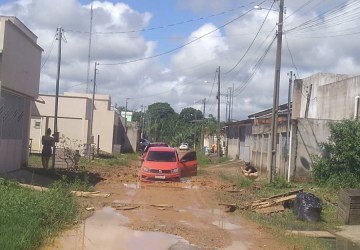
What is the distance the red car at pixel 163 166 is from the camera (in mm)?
22828

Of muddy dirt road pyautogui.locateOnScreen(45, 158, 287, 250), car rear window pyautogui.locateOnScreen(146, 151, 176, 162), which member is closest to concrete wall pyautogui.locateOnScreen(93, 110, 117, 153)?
car rear window pyautogui.locateOnScreen(146, 151, 176, 162)

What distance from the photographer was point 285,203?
17531 mm

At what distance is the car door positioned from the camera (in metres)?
25.2

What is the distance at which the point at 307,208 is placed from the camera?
51.1ft

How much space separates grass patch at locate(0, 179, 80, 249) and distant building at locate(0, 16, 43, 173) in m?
5.51

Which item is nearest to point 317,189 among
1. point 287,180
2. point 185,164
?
point 287,180

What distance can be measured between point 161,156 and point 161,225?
1154cm

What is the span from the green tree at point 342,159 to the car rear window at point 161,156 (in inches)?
254

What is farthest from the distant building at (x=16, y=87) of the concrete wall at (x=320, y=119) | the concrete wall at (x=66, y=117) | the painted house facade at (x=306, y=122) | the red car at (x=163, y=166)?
the concrete wall at (x=66, y=117)

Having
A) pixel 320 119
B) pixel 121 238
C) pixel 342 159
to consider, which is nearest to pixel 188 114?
pixel 320 119

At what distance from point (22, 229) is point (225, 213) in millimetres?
7731

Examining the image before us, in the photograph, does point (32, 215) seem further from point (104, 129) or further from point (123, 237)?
point (104, 129)

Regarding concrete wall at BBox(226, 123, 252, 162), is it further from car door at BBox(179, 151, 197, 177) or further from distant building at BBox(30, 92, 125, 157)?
car door at BBox(179, 151, 197, 177)

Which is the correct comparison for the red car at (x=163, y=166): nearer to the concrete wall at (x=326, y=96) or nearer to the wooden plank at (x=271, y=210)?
the wooden plank at (x=271, y=210)
